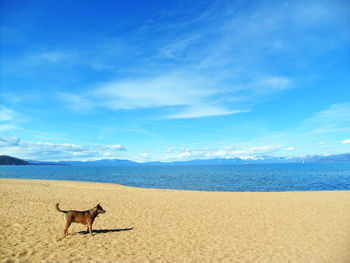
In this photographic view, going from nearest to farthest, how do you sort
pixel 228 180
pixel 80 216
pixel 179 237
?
pixel 80 216, pixel 179 237, pixel 228 180

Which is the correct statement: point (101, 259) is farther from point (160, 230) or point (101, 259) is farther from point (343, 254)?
point (343, 254)

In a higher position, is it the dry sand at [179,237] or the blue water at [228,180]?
the dry sand at [179,237]

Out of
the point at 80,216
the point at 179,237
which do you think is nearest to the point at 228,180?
the point at 179,237

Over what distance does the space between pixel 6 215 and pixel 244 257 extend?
1474cm

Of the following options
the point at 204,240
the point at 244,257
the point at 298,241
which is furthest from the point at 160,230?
the point at 298,241

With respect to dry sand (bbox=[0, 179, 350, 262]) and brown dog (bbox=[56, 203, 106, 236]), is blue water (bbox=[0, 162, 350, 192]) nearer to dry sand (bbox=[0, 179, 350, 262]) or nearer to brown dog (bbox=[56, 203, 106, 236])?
dry sand (bbox=[0, 179, 350, 262])

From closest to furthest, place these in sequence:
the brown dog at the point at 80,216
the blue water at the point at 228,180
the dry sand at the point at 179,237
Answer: the dry sand at the point at 179,237
the brown dog at the point at 80,216
the blue water at the point at 228,180

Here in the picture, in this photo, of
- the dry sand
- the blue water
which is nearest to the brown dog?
the dry sand

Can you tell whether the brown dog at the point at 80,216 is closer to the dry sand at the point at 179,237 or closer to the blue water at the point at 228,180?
the dry sand at the point at 179,237

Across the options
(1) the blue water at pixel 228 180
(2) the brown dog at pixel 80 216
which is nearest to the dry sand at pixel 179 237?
(2) the brown dog at pixel 80 216

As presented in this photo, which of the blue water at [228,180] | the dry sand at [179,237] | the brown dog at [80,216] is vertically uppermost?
the brown dog at [80,216]

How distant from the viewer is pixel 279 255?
29.4 ft

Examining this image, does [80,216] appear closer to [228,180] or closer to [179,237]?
[179,237]

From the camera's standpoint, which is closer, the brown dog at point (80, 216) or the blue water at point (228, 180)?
the brown dog at point (80, 216)
